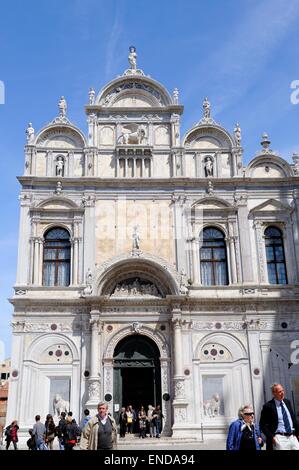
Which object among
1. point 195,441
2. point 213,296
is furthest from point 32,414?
point 213,296

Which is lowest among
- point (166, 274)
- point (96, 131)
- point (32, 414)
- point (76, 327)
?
point (32, 414)

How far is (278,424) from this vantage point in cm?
790

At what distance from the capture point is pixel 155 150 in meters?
25.6

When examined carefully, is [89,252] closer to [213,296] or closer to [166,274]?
[166,274]

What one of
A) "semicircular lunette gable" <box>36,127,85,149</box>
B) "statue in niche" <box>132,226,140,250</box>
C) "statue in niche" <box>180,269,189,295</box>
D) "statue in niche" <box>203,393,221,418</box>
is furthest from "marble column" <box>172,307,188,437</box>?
"semicircular lunette gable" <box>36,127,85,149</box>

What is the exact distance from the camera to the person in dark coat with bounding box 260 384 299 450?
770cm

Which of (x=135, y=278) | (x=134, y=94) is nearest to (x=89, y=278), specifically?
(x=135, y=278)

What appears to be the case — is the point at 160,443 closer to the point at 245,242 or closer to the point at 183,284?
the point at 183,284

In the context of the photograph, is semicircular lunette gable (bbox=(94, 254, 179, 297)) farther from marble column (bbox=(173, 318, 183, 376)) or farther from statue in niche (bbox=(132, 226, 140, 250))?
marble column (bbox=(173, 318, 183, 376))

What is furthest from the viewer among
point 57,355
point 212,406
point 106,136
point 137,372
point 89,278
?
point 106,136

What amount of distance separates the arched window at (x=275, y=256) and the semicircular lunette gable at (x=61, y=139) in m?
9.85

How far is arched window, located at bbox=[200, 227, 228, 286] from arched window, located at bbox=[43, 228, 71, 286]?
19.8ft

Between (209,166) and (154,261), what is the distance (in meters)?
5.66
